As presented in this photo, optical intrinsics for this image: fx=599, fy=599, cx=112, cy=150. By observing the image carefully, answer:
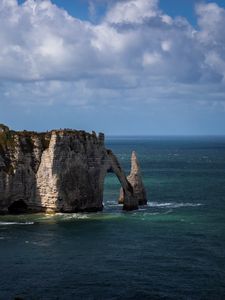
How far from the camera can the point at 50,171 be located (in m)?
102

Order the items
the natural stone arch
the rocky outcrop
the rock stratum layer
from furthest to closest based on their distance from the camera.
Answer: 1. the rocky outcrop
2. the natural stone arch
3. the rock stratum layer

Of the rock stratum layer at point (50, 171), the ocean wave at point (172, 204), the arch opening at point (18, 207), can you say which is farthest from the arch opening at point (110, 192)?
the arch opening at point (18, 207)

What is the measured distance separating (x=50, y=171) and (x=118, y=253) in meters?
29.7

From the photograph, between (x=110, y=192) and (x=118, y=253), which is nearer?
(x=118, y=253)

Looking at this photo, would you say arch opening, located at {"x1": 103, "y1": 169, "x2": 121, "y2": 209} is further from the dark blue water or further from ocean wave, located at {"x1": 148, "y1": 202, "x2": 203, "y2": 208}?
ocean wave, located at {"x1": 148, "y1": 202, "x2": 203, "y2": 208}

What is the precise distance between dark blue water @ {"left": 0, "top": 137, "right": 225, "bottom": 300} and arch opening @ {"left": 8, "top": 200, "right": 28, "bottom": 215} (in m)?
3.82

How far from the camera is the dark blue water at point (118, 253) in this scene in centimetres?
6100

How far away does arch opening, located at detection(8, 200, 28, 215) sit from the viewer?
10404 centimetres

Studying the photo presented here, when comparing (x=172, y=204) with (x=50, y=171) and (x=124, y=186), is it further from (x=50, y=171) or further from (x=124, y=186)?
(x=50, y=171)

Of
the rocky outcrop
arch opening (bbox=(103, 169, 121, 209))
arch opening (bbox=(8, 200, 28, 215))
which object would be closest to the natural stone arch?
arch opening (bbox=(103, 169, 121, 209))

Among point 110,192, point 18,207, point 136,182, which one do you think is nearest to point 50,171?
point 18,207

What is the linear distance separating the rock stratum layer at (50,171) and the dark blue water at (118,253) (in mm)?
3203

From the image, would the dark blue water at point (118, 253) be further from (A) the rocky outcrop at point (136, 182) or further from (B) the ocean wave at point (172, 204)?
(A) the rocky outcrop at point (136, 182)

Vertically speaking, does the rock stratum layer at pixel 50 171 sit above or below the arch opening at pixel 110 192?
above
